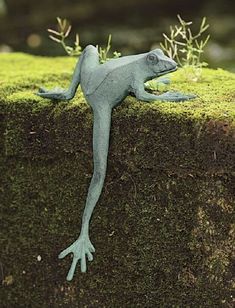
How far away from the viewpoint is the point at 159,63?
2365 mm

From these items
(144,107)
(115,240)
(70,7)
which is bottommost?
(70,7)

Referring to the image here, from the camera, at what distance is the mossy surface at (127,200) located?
7.61ft

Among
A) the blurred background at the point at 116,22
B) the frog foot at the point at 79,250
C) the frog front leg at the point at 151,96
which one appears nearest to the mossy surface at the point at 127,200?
the frog front leg at the point at 151,96

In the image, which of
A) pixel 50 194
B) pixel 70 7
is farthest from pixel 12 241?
pixel 70 7

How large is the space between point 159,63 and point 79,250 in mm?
716

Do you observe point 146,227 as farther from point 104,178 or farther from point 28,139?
point 28,139

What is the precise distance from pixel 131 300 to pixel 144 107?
2.44 ft

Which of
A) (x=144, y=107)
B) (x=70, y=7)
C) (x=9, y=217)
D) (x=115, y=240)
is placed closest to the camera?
(x=144, y=107)

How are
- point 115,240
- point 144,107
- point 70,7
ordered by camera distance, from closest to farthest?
point 144,107 → point 115,240 → point 70,7

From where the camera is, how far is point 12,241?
9.09 feet

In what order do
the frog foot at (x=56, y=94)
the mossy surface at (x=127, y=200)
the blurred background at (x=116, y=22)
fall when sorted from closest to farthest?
the mossy surface at (x=127, y=200), the frog foot at (x=56, y=94), the blurred background at (x=116, y=22)

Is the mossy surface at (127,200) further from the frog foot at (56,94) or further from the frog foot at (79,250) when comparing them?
the frog foot at (79,250)

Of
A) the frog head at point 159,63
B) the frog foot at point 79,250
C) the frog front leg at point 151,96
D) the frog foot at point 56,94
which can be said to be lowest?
the frog foot at point 79,250

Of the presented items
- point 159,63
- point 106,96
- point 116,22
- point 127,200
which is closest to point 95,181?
point 127,200
